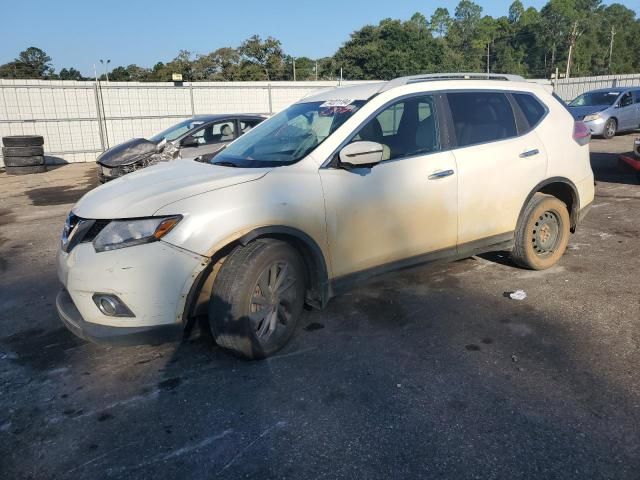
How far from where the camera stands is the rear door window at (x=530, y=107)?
4.76 m

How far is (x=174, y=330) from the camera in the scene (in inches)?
122

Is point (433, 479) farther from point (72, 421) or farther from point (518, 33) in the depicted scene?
point (518, 33)

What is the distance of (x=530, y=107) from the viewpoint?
4.82 meters

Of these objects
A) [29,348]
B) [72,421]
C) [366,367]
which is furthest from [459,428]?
[29,348]

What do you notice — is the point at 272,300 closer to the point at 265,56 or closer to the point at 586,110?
the point at 586,110

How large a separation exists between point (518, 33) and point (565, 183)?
12708 cm

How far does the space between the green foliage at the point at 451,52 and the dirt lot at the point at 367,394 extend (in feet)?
188

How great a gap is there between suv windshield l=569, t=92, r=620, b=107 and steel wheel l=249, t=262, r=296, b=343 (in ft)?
58.4

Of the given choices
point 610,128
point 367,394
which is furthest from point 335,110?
point 610,128

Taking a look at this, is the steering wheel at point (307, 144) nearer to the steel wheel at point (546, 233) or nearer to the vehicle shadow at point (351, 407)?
the vehicle shadow at point (351, 407)

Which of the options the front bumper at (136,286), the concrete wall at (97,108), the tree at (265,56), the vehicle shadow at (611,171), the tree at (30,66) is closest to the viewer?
the front bumper at (136,286)

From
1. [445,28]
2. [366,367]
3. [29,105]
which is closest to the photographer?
[366,367]

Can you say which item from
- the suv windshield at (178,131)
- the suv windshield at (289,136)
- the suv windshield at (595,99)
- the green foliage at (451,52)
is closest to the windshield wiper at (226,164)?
the suv windshield at (289,136)

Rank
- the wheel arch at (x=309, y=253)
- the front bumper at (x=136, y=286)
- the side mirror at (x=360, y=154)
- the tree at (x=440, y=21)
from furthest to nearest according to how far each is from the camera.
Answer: the tree at (x=440, y=21), the side mirror at (x=360, y=154), the wheel arch at (x=309, y=253), the front bumper at (x=136, y=286)
